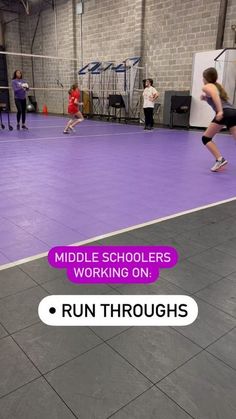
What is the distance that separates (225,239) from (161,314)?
3.79ft

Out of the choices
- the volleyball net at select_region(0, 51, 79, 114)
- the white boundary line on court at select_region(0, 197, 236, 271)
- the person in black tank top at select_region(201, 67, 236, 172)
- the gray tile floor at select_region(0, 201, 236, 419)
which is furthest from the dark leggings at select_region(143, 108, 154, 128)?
the gray tile floor at select_region(0, 201, 236, 419)

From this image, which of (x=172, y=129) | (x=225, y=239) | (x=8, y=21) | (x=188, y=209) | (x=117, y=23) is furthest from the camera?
(x=8, y=21)

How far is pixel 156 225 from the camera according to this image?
2.97 meters

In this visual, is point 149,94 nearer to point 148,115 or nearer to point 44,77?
point 148,115

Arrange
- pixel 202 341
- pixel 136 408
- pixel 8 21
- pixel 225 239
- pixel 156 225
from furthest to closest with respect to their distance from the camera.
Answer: pixel 8 21
pixel 156 225
pixel 225 239
pixel 202 341
pixel 136 408

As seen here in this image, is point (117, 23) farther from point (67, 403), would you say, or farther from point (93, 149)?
point (67, 403)

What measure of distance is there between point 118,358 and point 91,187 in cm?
276

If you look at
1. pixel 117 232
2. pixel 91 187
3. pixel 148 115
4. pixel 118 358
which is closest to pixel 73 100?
pixel 148 115

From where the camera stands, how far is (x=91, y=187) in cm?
409

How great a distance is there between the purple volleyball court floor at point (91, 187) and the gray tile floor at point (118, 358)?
647mm

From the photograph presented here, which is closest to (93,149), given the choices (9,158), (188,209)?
(9,158)

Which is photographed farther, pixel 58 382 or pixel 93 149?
pixel 93 149

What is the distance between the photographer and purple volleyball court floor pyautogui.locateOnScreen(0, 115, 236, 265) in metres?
2.86

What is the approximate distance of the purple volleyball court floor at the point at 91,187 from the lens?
9.37 ft
